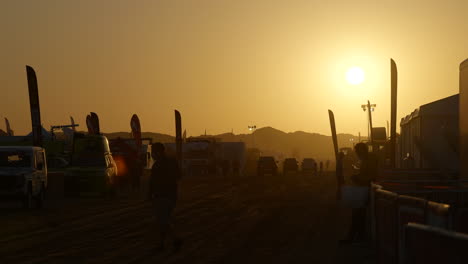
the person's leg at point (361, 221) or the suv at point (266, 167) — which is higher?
the suv at point (266, 167)

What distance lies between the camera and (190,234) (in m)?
18.0

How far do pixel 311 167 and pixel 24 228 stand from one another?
203ft

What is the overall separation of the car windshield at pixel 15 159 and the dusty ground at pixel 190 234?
1641 mm

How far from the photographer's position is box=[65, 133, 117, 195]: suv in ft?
113

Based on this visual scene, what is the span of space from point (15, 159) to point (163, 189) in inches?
564

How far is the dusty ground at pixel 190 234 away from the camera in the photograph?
1389cm

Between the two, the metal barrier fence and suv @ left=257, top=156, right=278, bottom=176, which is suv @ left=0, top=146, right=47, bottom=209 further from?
suv @ left=257, top=156, right=278, bottom=176

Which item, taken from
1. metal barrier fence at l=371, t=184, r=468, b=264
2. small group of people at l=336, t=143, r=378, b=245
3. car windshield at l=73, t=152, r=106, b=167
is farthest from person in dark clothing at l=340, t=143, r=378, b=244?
car windshield at l=73, t=152, r=106, b=167

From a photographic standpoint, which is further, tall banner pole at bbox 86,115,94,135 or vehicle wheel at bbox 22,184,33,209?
tall banner pole at bbox 86,115,94,135

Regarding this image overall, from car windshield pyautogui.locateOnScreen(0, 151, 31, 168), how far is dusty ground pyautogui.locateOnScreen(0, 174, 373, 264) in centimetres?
164

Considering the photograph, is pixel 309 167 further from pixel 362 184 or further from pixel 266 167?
pixel 362 184

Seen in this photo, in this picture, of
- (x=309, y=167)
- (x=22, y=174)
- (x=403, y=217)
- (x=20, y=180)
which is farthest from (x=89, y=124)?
(x=403, y=217)

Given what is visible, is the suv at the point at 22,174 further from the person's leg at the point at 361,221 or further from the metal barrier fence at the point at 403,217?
the metal barrier fence at the point at 403,217

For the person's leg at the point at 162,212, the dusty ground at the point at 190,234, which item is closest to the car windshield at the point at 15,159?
the dusty ground at the point at 190,234
